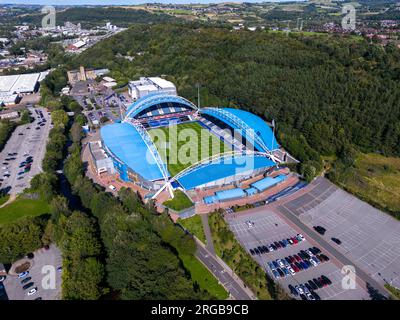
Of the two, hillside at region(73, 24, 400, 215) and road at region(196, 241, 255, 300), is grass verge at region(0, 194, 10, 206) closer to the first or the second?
road at region(196, 241, 255, 300)

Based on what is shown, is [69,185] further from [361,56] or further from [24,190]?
[361,56]

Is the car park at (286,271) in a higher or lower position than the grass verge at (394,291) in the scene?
lower

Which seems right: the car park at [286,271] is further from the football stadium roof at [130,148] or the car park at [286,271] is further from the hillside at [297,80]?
the football stadium roof at [130,148]

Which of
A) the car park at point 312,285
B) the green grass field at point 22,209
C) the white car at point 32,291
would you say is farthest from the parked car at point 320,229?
the green grass field at point 22,209

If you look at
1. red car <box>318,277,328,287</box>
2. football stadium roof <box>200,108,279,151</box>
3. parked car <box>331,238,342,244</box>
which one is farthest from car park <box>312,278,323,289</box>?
football stadium roof <box>200,108,279,151</box>

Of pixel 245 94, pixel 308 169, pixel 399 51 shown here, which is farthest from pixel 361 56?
pixel 308 169

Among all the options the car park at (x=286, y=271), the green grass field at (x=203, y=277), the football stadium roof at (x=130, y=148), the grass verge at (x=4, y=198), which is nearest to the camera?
the green grass field at (x=203, y=277)
